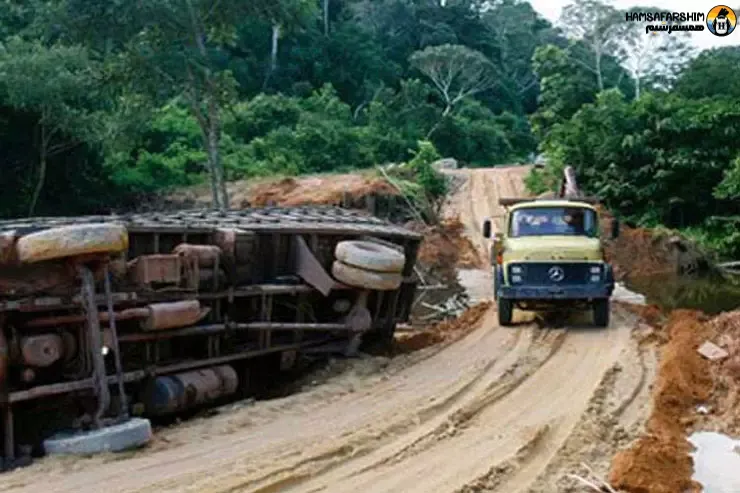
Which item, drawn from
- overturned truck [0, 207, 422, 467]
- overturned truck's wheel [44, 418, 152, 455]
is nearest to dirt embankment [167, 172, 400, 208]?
overturned truck [0, 207, 422, 467]

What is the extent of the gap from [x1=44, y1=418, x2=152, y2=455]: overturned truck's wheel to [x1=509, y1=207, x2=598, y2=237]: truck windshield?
9556 mm

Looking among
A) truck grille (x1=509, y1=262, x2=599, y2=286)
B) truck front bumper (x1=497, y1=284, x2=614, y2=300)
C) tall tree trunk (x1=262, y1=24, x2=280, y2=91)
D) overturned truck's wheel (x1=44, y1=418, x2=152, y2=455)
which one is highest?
tall tree trunk (x1=262, y1=24, x2=280, y2=91)

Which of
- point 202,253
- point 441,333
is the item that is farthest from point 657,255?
point 202,253

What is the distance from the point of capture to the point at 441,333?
58.3ft

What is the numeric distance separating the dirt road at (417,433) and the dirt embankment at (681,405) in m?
0.30

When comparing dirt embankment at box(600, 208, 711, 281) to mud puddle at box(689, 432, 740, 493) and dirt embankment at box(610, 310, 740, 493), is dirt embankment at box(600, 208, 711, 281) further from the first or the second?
mud puddle at box(689, 432, 740, 493)

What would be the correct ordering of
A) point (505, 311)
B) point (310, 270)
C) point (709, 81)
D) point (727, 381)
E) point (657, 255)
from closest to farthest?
point (727, 381) < point (310, 270) < point (505, 311) < point (657, 255) < point (709, 81)

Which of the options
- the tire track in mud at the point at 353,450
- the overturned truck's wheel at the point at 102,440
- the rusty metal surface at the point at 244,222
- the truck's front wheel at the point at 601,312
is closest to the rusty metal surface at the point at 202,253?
the rusty metal surface at the point at 244,222

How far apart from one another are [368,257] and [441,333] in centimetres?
375

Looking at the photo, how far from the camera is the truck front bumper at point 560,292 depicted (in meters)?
16.8

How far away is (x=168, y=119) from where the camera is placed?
44562 mm

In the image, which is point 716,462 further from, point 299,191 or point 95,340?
point 299,191

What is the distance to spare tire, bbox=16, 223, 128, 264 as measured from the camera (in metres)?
10.1

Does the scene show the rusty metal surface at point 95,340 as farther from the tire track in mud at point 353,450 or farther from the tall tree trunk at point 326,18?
the tall tree trunk at point 326,18
